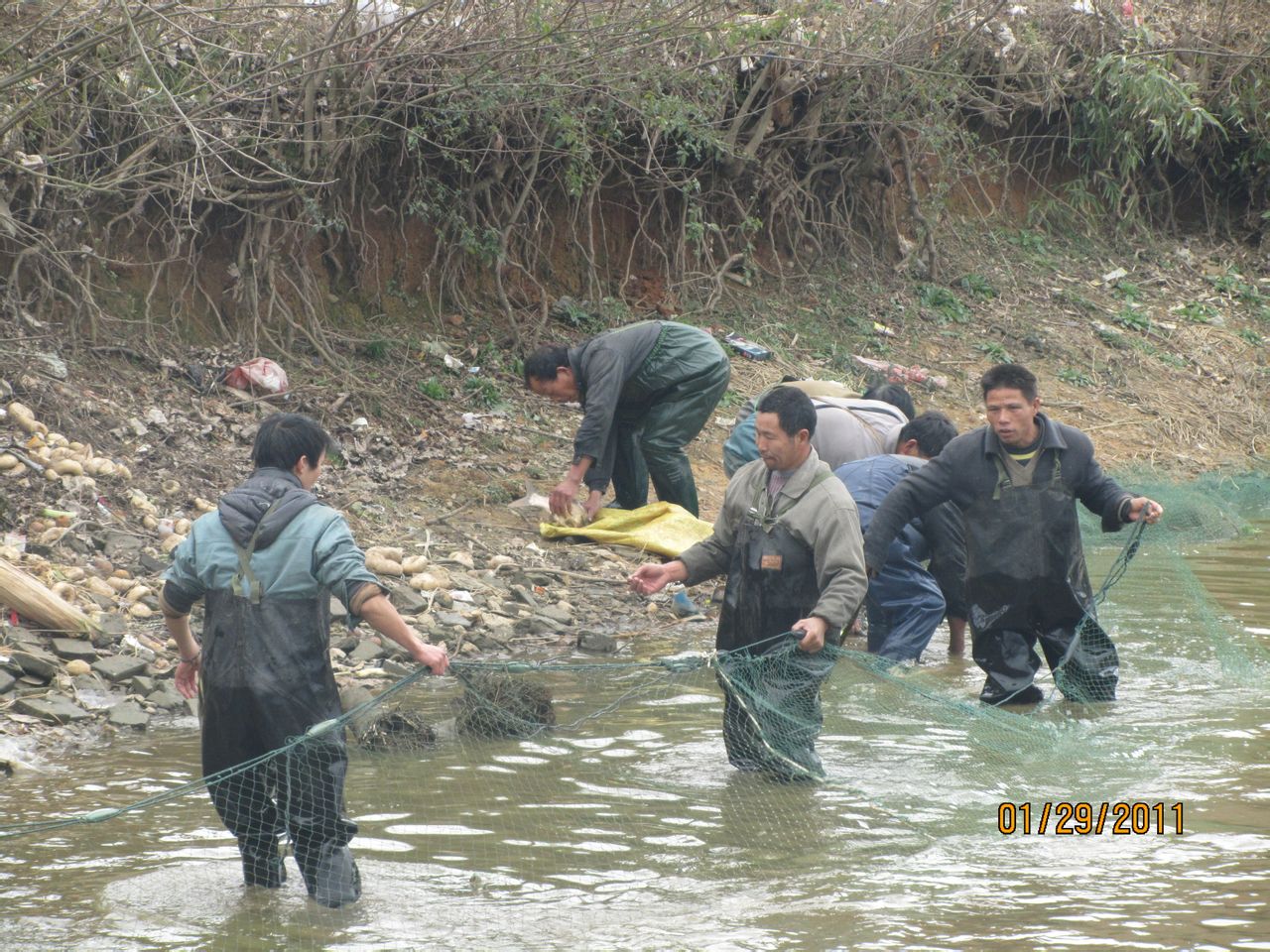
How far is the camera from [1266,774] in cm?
544

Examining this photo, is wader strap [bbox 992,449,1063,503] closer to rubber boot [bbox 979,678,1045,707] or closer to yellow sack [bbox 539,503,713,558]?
rubber boot [bbox 979,678,1045,707]

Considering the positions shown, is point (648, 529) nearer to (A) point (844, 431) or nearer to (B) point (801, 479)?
(A) point (844, 431)

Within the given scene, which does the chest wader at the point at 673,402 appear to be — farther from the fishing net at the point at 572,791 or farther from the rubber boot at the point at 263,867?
the rubber boot at the point at 263,867

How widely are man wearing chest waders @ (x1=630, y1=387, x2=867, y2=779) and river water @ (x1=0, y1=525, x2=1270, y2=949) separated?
30 centimetres

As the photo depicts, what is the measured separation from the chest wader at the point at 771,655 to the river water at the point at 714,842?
0.21m

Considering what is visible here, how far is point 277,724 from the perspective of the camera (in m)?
4.06

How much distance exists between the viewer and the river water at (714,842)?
13.3ft

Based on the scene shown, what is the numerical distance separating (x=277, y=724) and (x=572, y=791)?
1.60 metres

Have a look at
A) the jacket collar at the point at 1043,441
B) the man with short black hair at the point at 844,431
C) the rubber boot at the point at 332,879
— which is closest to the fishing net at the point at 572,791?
the rubber boot at the point at 332,879

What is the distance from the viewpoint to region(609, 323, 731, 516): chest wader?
357 inches

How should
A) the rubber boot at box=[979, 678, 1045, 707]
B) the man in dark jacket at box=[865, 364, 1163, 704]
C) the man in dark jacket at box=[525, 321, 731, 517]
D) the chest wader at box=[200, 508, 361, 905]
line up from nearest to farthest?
the chest wader at box=[200, 508, 361, 905] < the man in dark jacket at box=[865, 364, 1163, 704] < the rubber boot at box=[979, 678, 1045, 707] < the man in dark jacket at box=[525, 321, 731, 517]

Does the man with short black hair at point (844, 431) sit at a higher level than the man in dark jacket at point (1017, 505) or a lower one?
higher

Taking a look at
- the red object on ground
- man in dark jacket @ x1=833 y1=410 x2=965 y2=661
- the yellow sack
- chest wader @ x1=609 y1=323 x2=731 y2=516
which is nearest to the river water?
man in dark jacket @ x1=833 y1=410 x2=965 y2=661

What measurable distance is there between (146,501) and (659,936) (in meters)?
5.35
